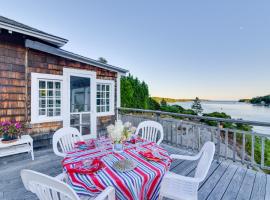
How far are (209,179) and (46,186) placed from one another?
242cm

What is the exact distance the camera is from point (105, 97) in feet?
16.3

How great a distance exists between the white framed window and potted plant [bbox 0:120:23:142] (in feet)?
7.06

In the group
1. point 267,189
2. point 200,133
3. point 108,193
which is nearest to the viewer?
point 108,193

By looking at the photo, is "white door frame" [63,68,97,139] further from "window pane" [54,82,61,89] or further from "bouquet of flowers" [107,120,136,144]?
"bouquet of flowers" [107,120,136,144]

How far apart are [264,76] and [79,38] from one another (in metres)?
11.8

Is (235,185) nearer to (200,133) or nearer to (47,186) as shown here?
(200,133)

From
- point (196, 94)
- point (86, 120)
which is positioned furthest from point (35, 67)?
point (196, 94)

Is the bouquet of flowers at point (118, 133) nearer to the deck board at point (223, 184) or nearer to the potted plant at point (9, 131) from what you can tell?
the deck board at point (223, 184)

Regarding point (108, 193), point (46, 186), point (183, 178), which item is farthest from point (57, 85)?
point (183, 178)

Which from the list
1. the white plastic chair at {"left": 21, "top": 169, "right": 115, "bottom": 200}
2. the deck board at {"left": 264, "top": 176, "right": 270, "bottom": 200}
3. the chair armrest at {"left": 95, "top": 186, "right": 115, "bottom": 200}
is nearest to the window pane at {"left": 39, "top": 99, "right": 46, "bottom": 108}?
the white plastic chair at {"left": 21, "top": 169, "right": 115, "bottom": 200}

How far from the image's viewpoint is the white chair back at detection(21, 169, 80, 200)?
899 mm

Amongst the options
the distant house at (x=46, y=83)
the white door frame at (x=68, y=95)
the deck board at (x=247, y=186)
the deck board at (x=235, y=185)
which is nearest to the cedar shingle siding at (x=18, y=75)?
the distant house at (x=46, y=83)

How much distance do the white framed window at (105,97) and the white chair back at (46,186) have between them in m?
3.75

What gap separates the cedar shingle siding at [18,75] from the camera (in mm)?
3143
